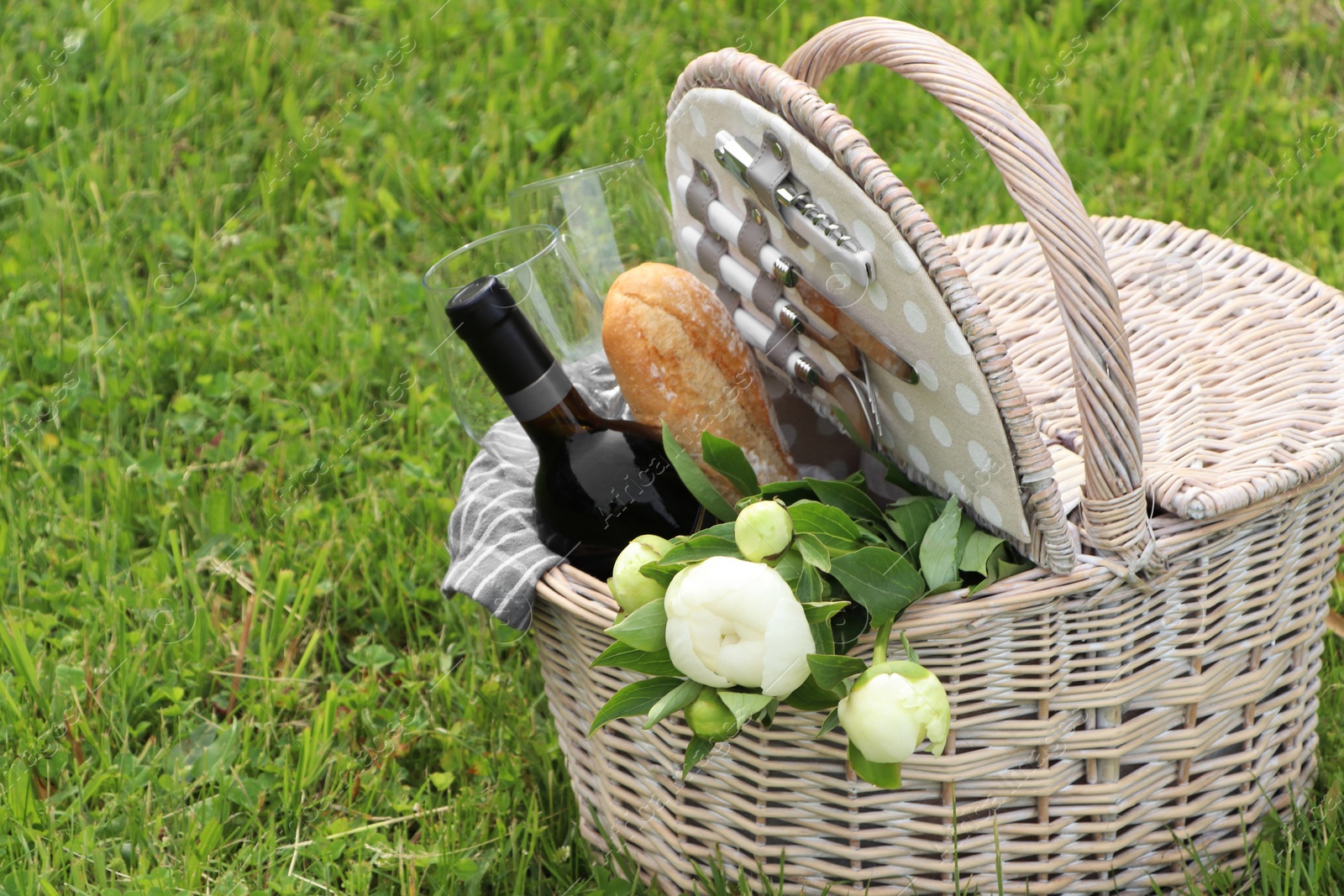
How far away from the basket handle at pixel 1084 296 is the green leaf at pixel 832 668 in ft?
0.72

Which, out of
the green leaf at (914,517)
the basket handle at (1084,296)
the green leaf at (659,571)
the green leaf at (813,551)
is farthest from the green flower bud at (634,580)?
the basket handle at (1084,296)

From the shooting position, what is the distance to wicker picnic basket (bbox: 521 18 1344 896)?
2.98ft

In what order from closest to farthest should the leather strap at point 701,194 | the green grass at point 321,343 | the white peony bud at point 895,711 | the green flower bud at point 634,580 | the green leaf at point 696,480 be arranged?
the white peony bud at point 895,711
the green flower bud at point 634,580
the green leaf at point 696,480
the leather strap at point 701,194
the green grass at point 321,343

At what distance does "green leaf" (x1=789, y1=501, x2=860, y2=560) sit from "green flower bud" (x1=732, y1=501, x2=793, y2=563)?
0.14ft

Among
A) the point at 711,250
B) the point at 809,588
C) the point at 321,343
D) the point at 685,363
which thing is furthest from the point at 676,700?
the point at 321,343

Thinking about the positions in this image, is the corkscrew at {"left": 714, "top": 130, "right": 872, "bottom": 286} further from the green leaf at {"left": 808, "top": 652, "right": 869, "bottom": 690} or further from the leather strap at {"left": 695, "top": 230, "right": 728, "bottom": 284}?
the green leaf at {"left": 808, "top": 652, "right": 869, "bottom": 690}

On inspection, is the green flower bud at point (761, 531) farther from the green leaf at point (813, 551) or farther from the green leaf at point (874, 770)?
the green leaf at point (874, 770)

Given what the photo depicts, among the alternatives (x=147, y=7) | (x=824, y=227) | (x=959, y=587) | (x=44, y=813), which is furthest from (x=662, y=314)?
(x=147, y=7)

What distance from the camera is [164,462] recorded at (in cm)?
197

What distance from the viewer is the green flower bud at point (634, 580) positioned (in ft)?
3.18

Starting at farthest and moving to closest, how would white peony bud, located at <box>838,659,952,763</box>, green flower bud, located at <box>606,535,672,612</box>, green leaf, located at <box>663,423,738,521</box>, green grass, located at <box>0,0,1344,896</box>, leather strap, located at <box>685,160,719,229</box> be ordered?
green grass, located at <box>0,0,1344,896</box> < leather strap, located at <box>685,160,719,229</box> < green leaf, located at <box>663,423,738,521</box> < green flower bud, located at <box>606,535,672,612</box> < white peony bud, located at <box>838,659,952,763</box>

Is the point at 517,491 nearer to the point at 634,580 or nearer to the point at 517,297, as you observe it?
the point at 517,297

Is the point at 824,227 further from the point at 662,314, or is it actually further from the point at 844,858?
the point at 844,858

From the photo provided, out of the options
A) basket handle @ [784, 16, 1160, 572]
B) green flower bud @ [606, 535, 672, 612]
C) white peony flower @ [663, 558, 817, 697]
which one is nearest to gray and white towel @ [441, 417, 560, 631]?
green flower bud @ [606, 535, 672, 612]
